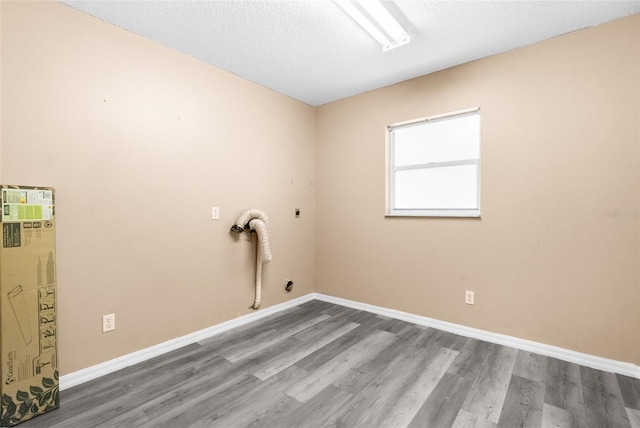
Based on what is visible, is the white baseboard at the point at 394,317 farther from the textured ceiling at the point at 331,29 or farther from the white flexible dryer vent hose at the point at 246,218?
the textured ceiling at the point at 331,29

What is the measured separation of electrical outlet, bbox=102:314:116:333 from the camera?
2211 mm

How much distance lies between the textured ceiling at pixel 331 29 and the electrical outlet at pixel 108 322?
2.22m

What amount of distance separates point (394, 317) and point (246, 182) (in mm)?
2241

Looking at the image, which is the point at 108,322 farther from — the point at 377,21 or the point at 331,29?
the point at 377,21

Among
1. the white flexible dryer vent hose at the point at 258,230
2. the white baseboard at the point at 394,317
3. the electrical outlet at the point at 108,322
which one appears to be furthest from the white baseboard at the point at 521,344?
the electrical outlet at the point at 108,322

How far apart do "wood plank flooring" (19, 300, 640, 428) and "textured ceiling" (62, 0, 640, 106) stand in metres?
2.63

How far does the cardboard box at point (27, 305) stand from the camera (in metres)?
1.67

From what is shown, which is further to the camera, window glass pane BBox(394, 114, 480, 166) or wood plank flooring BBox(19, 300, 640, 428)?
window glass pane BBox(394, 114, 480, 166)

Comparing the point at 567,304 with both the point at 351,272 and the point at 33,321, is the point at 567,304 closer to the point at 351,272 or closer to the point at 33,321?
the point at 351,272

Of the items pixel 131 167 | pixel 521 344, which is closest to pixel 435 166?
pixel 521 344

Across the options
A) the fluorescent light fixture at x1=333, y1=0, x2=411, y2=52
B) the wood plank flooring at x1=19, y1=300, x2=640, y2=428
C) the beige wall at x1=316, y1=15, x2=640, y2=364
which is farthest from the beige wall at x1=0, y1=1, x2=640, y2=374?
the fluorescent light fixture at x1=333, y1=0, x2=411, y2=52

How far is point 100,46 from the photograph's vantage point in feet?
7.20

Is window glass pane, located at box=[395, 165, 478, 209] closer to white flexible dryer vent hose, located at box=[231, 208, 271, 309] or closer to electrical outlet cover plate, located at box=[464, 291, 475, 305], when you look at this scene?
electrical outlet cover plate, located at box=[464, 291, 475, 305]

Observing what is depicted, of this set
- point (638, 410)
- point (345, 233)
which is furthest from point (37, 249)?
point (638, 410)
